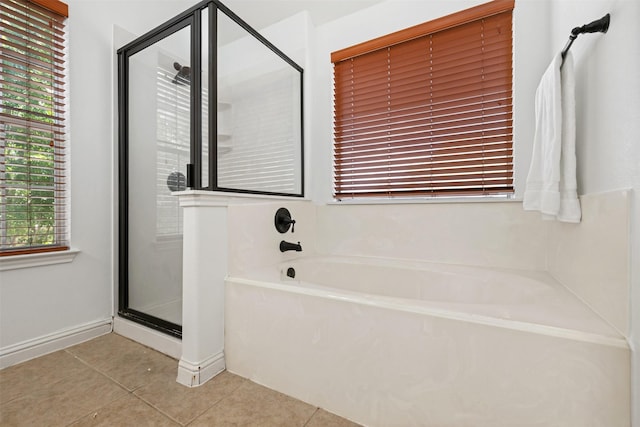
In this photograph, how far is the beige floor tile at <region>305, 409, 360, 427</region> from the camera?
1.10 metres

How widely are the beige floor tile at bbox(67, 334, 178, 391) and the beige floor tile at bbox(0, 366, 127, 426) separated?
0.19ft

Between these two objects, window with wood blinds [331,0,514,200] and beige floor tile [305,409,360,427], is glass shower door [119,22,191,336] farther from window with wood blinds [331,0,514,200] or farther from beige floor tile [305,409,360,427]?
window with wood blinds [331,0,514,200]

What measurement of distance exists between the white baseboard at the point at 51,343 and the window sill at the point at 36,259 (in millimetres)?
417

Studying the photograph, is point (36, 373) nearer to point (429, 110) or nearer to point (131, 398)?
point (131, 398)

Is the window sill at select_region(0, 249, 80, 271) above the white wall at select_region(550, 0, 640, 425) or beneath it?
beneath

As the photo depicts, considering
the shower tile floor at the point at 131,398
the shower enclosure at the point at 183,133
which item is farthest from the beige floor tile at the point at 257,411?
the shower enclosure at the point at 183,133

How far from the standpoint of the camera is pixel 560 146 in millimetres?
1139

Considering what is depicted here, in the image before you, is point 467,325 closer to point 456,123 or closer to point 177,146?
point 456,123

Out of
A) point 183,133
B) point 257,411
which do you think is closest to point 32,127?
point 183,133

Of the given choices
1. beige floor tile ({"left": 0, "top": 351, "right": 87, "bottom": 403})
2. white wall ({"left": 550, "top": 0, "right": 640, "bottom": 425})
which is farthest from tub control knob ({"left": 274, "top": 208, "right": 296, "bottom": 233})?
white wall ({"left": 550, "top": 0, "right": 640, "bottom": 425})

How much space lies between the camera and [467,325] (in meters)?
0.92

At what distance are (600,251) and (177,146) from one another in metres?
1.96

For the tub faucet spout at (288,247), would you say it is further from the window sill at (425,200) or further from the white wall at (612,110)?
the white wall at (612,110)

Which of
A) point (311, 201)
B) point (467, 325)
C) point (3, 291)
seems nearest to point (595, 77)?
point (467, 325)
